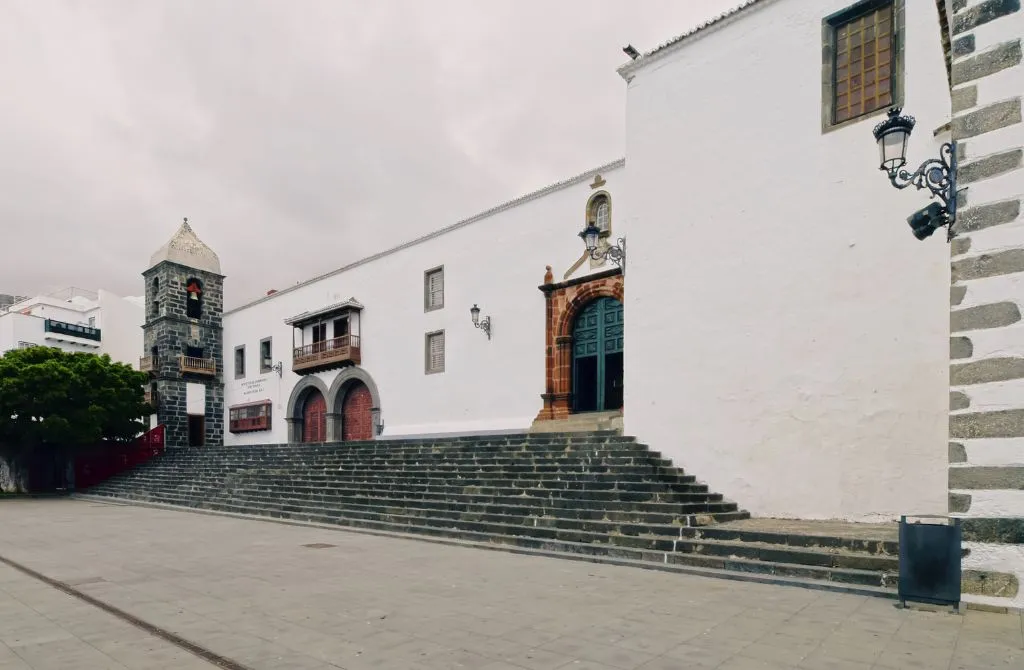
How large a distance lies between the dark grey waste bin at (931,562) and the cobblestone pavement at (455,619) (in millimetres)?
167

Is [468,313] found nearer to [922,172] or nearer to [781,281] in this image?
[781,281]

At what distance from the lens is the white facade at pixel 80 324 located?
33438mm

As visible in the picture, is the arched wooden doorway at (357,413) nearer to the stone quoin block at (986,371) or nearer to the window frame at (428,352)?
the window frame at (428,352)

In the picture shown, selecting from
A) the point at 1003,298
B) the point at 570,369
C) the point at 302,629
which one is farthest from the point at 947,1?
the point at 570,369

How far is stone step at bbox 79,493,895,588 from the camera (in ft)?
19.2

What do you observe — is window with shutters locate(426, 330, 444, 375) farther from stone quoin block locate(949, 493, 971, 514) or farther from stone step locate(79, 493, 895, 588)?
stone quoin block locate(949, 493, 971, 514)

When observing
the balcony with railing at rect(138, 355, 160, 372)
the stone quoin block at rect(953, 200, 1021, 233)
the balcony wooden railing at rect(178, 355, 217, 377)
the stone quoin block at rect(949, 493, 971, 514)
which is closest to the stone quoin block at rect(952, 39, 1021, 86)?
the stone quoin block at rect(953, 200, 1021, 233)

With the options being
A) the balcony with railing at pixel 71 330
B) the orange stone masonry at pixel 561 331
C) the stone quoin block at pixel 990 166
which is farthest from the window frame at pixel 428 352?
the balcony with railing at pixel 71 330

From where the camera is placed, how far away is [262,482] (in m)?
14.9

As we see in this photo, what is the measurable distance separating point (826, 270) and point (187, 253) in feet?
80.2

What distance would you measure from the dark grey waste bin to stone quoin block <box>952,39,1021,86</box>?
344 cm

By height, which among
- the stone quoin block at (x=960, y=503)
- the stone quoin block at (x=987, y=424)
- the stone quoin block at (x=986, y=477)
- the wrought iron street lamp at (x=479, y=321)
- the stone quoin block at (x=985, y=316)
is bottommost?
the stone quoin block at (x=960, y=503)

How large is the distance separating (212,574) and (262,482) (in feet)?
28.5

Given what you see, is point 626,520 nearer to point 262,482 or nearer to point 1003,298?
point 1003,298
